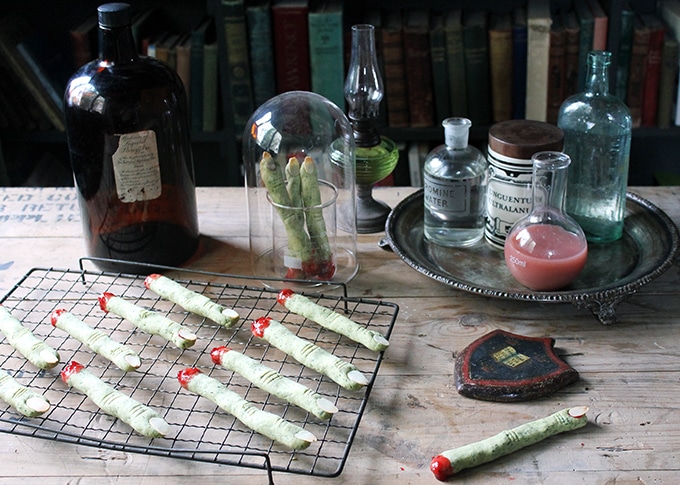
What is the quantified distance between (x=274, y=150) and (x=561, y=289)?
1.45ft

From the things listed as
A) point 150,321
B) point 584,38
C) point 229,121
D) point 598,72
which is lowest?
point 229,121

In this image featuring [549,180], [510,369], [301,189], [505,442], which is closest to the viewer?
[505,442]

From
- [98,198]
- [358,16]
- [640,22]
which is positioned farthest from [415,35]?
[98,198]

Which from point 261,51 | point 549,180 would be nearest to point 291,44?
point 261,51

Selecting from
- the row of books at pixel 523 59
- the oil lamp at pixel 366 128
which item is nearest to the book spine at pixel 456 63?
the row of books at pixel 523 59

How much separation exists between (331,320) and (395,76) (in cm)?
125

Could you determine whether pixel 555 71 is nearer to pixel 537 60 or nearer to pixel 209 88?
pixel 537 60

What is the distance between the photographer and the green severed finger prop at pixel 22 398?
2.78 feet

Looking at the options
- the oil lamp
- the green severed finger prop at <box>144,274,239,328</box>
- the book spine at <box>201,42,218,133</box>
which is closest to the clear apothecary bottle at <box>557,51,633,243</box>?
the oil lamp

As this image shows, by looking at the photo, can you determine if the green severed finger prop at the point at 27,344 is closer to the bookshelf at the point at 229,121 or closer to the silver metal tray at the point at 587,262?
the silver metal tray at the point at 587,262

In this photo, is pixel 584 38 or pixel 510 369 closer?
pixel 510 369

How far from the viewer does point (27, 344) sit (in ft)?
3.12

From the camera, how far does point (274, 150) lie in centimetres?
116

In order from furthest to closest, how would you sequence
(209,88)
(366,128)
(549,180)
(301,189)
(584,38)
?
(209,88) → (584,38) → (366,128) → (301,189) → (549,180)
